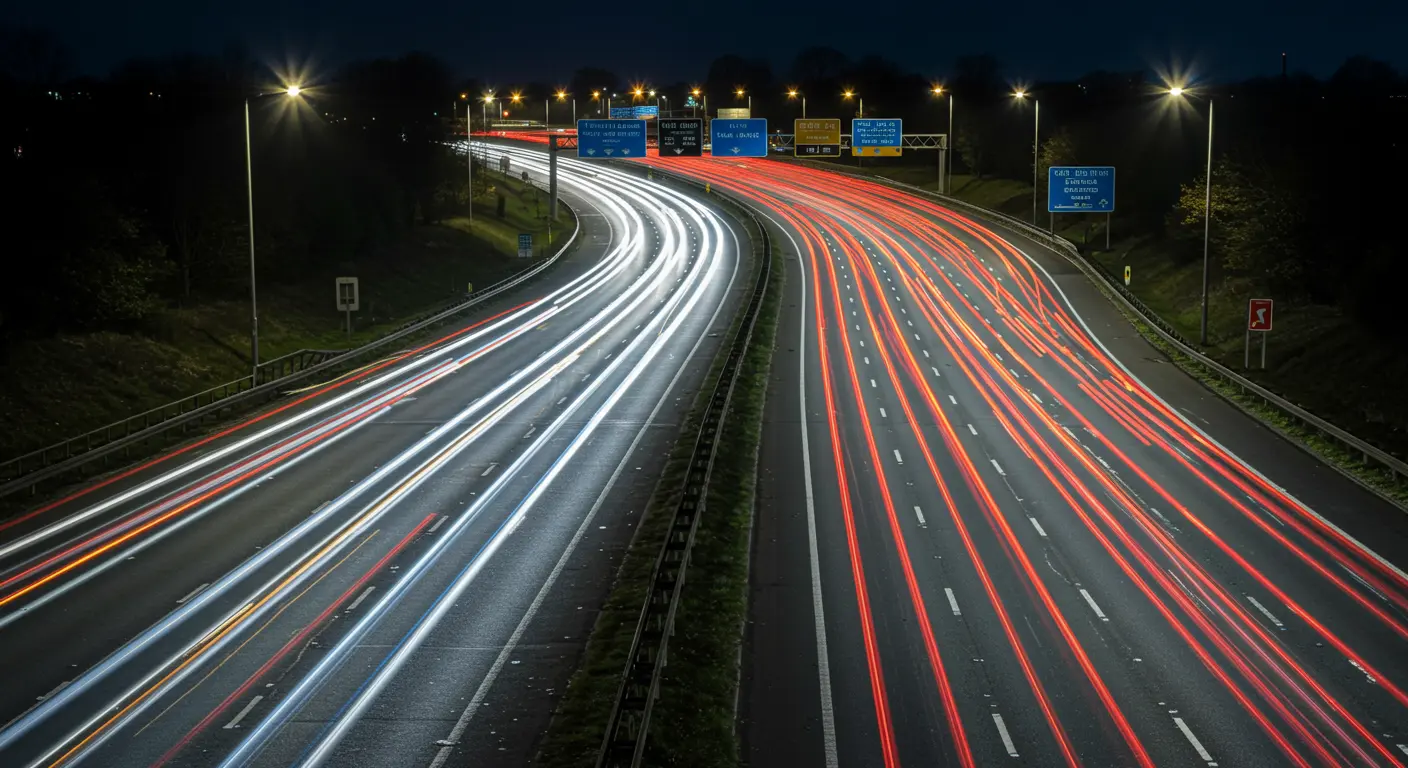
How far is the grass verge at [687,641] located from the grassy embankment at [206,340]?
1829cm

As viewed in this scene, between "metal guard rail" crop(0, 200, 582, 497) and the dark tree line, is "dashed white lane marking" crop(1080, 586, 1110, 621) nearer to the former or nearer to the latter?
"metal guard rail" crop(0, 200, 582, 497)

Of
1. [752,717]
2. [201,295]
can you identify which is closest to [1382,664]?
[752,717]

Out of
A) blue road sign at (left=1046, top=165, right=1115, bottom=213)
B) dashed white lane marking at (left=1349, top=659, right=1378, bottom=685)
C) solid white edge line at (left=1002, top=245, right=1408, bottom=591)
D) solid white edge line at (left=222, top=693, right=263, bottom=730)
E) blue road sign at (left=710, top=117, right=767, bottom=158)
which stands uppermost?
blue road sign at (left=710, top=117, right=767, bottom=158)

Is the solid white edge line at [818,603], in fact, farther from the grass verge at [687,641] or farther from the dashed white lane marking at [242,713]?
the dashed white lane marking at [242,713]

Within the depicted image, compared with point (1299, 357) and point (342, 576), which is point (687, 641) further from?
point (1299, 357)

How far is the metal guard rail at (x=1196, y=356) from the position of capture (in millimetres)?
32031

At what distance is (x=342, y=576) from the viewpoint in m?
24.0

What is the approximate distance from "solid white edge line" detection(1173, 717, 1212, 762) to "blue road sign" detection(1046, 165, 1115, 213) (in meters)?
58.1

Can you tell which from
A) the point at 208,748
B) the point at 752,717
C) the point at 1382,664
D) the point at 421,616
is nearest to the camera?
the point at 208,748

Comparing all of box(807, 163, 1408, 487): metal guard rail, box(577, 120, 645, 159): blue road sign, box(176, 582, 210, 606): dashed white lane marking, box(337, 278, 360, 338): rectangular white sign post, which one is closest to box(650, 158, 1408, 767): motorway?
box(807, 163, 1408, 487): metal guard rail

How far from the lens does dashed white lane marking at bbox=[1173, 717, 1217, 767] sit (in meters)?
16.3

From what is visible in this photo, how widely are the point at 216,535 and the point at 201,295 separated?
3472cm

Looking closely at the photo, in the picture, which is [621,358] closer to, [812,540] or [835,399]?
[835,399]

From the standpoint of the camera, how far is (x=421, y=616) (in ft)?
71.5
